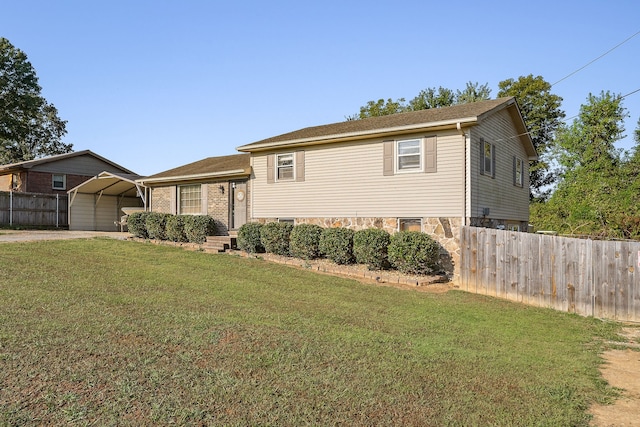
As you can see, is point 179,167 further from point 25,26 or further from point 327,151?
point 327,151

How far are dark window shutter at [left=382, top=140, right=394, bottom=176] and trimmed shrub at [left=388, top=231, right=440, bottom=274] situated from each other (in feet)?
8.25

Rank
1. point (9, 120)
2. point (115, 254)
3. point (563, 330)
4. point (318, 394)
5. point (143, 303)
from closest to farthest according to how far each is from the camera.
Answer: point (318, 394) < point (143, 303) < point (563, 330) < point (115, 254) < point (9, 120)

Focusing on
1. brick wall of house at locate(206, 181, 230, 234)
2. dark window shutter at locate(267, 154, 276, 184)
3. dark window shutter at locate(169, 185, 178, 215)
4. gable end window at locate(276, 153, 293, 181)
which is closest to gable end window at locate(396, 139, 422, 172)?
gable end window at locate(276, 153, 293, 181)

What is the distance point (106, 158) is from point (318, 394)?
29.6 meters

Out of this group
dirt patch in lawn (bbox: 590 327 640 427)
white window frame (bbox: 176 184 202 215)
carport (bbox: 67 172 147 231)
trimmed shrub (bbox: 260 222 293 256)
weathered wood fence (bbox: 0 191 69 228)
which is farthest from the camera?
carport (bbox: 67 172 147 231)

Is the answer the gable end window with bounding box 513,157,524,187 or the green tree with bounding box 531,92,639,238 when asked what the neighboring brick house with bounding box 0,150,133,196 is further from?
the green tree with bounding box 531,92,639,238

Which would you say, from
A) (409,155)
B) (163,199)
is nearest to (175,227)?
(163,199)

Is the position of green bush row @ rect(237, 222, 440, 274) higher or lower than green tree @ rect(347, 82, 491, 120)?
lower

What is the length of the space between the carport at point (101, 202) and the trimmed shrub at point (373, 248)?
14.2 m

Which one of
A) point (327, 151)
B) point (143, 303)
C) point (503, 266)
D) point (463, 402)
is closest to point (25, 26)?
point (327, 151)

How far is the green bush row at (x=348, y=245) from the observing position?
1212cm

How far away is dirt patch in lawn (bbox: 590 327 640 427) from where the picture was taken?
4075mm

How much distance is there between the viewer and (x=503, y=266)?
10938 mm

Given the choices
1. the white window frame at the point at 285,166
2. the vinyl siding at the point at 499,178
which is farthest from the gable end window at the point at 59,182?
the vinyl siding at the point at 499,178
